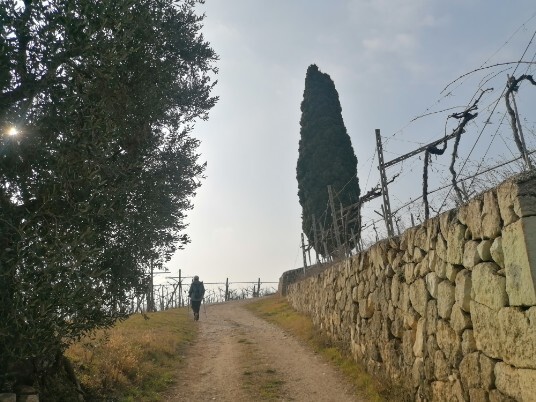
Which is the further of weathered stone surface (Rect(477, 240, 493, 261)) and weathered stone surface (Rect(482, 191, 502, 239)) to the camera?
weathered stone surface (Rect(477, 240, 493, 261))

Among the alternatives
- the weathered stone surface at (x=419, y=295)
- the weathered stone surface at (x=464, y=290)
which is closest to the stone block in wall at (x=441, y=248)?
the weathered stone surface at (x=464, y=290)

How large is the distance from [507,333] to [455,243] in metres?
1.56

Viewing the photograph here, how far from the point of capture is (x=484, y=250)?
542 cm

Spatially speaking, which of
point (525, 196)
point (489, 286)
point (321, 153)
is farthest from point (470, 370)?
point (321, 153)

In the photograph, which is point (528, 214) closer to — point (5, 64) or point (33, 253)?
point (33, 253)

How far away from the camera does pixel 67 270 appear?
5.58m

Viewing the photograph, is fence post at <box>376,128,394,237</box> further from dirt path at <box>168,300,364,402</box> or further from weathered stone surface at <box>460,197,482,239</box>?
dirt path at <box>168,300,364,402</box>

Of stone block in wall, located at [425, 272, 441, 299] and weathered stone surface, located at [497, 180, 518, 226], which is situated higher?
weathered stone surface, located at [497, 180, 518, 226]

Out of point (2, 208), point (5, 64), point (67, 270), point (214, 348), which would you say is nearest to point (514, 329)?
point (67, 270)

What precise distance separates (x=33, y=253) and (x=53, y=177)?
1.18 meters

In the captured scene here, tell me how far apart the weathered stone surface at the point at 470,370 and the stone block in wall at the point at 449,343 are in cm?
18

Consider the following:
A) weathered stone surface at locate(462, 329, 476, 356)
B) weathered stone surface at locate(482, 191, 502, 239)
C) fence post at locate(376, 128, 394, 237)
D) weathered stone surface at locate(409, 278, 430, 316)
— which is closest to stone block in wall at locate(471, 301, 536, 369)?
weathered stone surface at locate(462, 329, 476, 356)

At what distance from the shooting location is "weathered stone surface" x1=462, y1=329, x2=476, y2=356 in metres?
5.76

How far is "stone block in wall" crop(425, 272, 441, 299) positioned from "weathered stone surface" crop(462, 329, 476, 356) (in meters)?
0.97
